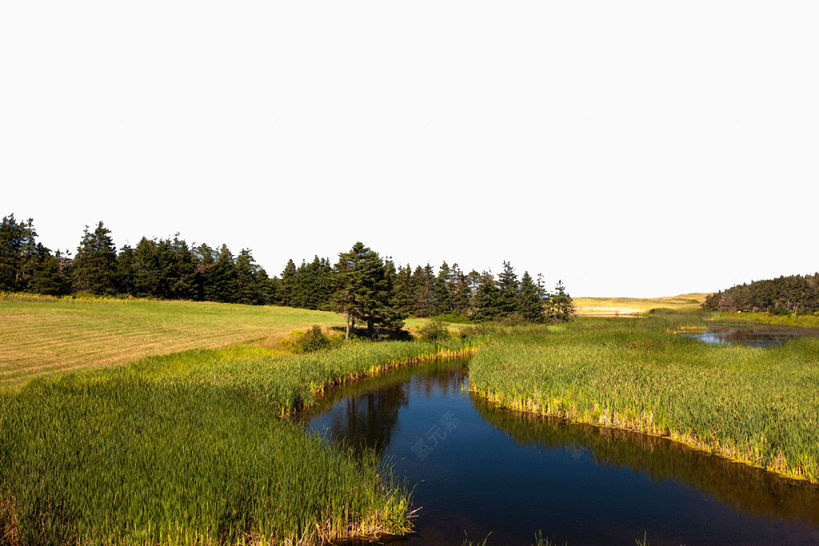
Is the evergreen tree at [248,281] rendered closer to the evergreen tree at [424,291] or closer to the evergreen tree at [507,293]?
the evergreen tree at [424,291]

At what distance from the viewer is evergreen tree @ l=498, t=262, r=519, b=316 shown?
7575 cm

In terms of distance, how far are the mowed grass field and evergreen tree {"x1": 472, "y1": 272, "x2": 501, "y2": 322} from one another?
3928 cm

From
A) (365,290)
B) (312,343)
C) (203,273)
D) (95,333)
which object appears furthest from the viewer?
(203,273)

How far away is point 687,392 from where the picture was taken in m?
17.9

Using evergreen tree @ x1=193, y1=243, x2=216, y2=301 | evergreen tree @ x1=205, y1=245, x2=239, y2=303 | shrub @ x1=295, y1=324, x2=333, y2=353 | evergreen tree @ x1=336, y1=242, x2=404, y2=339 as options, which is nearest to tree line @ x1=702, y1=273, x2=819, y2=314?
evergreen tree @ x1=336, y1=242, x2=404, y2=339

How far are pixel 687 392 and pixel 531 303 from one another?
62.2 metres

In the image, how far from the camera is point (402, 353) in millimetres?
36812

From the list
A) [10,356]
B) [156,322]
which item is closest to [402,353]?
[10,356]

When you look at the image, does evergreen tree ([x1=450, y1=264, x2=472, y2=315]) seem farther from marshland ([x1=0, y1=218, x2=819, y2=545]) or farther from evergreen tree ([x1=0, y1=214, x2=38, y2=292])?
evergreen tree ([x1=0, y1=214, x2=38, y2=292])

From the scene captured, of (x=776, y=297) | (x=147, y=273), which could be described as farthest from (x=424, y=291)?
(x=776, y=297)

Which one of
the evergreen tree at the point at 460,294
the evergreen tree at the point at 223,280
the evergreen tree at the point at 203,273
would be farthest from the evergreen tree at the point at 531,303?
the evergreen tree at the point at 203,273

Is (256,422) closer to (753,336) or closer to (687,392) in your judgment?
(687,392)

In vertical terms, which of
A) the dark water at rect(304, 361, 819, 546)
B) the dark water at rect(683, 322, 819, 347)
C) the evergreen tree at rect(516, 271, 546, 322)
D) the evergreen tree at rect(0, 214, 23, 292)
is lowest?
the dark water at rect(304, 361, 819, 546)

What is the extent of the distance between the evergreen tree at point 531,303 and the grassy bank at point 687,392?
45.0 metres
